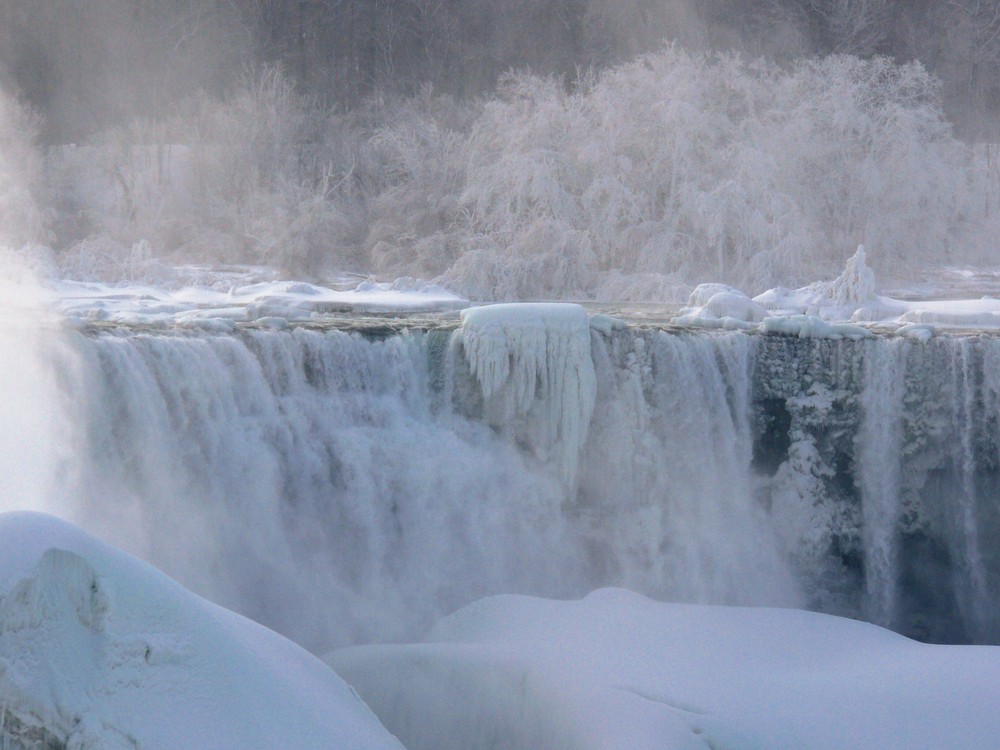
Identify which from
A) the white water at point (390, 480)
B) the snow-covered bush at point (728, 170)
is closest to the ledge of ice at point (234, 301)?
the white water at point (390, 480)

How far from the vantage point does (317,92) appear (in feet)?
77.6

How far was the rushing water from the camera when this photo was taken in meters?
7.07

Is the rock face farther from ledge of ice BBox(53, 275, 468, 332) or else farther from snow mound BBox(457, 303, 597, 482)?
ledge of ice BBox(53, 275, 468, 332)

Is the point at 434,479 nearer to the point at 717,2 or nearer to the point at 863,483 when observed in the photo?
the point at 863,483

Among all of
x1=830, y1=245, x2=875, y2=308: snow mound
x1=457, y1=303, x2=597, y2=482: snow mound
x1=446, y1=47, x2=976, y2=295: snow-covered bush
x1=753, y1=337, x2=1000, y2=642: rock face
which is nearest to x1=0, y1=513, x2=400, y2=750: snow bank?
x1=457, y1=303, x2=597, y2=482: snow mound

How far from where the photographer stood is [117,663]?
10.7ft

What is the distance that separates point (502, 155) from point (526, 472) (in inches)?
445

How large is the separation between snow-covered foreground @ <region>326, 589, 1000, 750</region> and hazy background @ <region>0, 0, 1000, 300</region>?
10083mm

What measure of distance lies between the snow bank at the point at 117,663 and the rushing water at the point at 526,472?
127 inches

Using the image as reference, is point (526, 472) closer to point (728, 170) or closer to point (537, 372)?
point (537, 372)


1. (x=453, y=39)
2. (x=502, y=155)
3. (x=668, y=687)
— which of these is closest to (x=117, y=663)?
(x=668, y=687)

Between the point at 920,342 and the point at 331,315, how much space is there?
230 inches

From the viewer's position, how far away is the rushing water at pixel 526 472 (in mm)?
7070

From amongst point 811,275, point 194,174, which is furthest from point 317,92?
point 811,275
